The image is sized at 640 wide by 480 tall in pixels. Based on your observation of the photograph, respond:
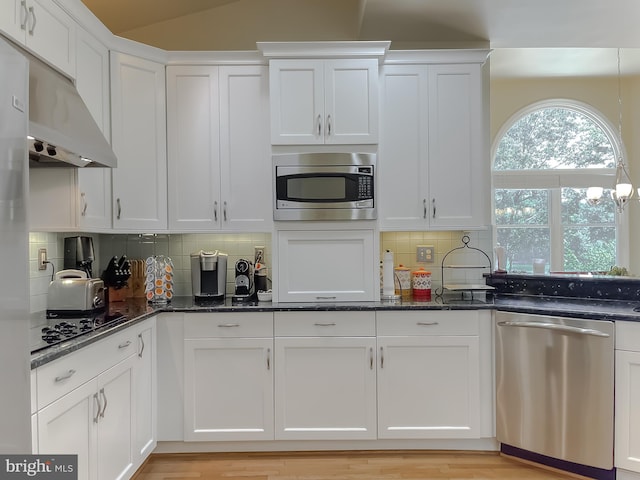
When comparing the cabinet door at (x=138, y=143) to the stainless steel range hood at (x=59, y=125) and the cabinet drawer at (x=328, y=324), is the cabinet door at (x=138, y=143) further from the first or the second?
the cabinet drawer at (x=328, y=324)

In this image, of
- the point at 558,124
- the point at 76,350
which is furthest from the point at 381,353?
the point at 558,124

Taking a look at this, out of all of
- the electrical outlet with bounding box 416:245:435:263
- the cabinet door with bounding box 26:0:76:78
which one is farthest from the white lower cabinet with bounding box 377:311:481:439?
the cabinet door with bounding box 26:0:76:78

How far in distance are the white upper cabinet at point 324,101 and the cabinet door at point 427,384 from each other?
1.32m

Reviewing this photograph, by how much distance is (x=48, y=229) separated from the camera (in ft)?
7.47

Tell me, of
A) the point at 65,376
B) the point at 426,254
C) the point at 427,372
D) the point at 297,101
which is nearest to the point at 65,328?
the point at 65,376

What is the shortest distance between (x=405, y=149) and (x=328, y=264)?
91 cm

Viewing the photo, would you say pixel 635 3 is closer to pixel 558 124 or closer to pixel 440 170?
pixel 440 170

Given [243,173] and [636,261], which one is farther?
[636,261]

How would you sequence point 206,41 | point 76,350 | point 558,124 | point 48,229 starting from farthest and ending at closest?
point 558,124
point 206,41
point 48,229
point 76,350

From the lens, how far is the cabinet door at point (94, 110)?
7.73ft

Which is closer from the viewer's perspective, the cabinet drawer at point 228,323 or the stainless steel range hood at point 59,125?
the stainless steel range hood at point 59,125

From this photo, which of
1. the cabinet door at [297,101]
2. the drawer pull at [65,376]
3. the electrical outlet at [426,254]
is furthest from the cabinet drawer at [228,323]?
the electrical outlet at [426,254]

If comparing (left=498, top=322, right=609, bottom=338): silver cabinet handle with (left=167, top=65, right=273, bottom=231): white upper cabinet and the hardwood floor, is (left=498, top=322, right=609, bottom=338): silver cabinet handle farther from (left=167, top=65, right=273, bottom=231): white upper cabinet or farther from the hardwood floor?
(left=167, top=65, right=273, bottom=231): white upper cabinet

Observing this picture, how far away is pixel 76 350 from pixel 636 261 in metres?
6.81
